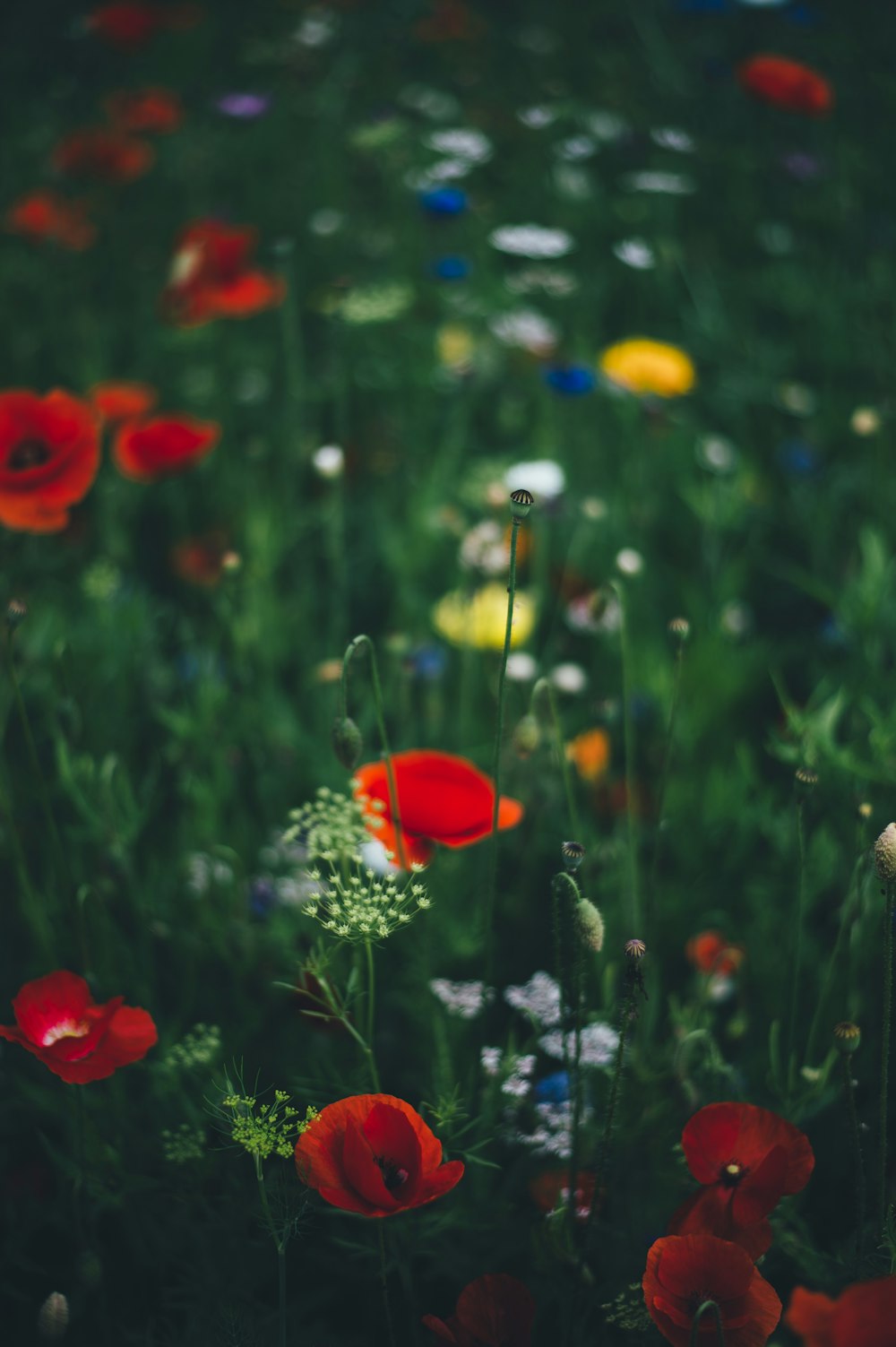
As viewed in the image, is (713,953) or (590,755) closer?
(713,953)

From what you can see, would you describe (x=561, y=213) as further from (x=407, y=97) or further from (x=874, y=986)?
(x=874, y=986)

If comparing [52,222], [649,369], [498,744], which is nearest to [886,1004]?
[498,744]

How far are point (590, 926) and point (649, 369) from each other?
1.27 metres

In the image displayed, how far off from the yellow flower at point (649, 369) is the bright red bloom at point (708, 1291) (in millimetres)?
1364

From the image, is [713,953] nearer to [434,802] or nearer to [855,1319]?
[434,802]

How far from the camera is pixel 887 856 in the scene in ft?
2.41

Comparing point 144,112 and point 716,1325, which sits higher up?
point 144,112

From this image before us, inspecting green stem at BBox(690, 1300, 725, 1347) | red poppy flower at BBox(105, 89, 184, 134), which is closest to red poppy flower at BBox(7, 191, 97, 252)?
red poppy flower at BBox(105, 89, 184, 134)

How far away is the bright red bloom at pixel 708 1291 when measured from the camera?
692 millimetres

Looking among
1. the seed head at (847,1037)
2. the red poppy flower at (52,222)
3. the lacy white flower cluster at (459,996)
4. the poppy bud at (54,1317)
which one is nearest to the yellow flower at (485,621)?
the lacy white flower cluster at (459,996)

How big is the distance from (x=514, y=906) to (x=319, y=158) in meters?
2.33

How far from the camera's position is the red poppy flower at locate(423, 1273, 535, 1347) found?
0.76 m

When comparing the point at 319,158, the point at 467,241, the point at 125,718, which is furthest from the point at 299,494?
the point at 319,158

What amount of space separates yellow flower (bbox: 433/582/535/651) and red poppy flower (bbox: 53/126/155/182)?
1.42m
